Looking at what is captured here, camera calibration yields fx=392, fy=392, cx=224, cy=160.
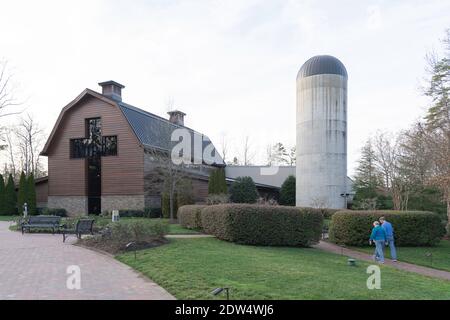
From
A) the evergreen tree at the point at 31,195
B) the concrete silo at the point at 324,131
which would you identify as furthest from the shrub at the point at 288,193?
the evergreen tree at the point at 31,195

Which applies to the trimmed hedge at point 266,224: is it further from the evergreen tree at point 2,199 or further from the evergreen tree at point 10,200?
the evergreen tree at point 2,199

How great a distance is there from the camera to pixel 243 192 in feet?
99.5

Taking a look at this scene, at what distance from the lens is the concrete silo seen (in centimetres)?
2964

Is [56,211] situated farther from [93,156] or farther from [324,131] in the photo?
[324,131]

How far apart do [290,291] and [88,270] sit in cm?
482

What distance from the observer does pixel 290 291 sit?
6789 millimetres

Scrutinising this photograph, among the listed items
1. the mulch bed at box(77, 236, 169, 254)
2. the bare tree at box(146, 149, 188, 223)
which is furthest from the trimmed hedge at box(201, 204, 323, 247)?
the bare tree at box(146, 149, 188, 223)

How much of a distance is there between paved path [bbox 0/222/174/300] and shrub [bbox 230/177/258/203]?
60.1ft

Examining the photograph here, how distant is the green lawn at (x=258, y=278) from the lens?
6.77 metres

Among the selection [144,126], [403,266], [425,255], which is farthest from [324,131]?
[403,266]

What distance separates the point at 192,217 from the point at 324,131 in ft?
50.6
